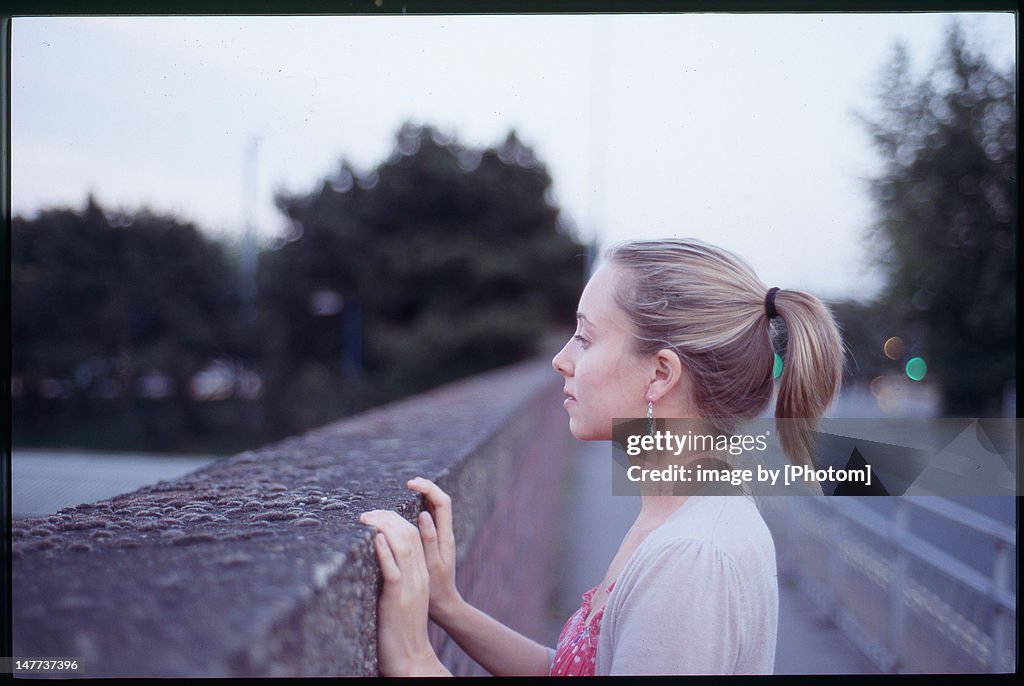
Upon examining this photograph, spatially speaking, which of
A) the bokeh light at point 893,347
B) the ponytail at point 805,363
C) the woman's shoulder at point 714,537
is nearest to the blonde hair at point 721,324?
the ponytail at point 805,363

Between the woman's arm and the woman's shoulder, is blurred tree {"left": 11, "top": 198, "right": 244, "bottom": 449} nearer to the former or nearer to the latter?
the woman's arm

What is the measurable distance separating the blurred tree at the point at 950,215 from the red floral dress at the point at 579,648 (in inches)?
53.1

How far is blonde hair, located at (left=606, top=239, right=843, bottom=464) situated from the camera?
1.42 m

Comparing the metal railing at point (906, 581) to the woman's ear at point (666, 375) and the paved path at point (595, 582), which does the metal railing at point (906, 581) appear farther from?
the woman's ear at point (666, 375)

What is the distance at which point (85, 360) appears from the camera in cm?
1859

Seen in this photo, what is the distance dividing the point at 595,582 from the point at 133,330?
22.7 metres

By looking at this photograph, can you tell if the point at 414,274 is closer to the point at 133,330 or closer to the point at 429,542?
the point at 133,330

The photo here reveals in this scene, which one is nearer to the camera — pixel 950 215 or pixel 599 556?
pixel 599 556

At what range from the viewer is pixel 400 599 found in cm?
119

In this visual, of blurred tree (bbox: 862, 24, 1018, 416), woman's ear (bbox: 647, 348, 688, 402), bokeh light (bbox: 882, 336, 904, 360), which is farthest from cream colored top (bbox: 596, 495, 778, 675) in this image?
bokeh light (bbox: 882, 336, 904, 360)

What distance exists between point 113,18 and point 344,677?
1.49 metres

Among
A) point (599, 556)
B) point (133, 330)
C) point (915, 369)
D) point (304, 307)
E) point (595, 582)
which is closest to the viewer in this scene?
point (595, 582)

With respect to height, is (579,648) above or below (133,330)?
above

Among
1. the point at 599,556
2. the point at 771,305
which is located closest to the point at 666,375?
the point at 771,305
